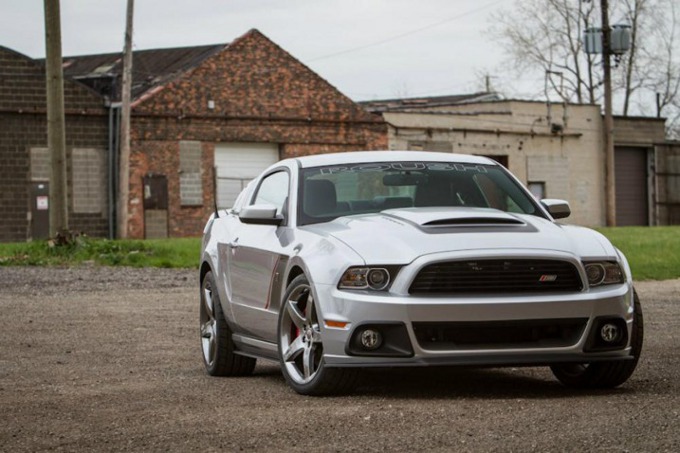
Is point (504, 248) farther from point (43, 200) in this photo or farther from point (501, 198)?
point (43, 200)

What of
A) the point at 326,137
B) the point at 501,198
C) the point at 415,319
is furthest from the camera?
the point at 326,137

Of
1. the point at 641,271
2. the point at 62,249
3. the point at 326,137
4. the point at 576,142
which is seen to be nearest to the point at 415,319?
the point at 641,271

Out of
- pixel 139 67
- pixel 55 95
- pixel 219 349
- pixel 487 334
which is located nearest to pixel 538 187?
pixel 139 67

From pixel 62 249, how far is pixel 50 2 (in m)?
4.86

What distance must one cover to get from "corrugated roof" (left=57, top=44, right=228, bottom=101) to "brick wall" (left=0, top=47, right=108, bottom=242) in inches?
80.5

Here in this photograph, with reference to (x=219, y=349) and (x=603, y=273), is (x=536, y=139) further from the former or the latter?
(x=603, y=273)

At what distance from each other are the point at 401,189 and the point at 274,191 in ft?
3.70

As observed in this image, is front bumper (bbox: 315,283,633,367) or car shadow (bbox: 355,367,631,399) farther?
car shadow (bbox: 355,367,631,399)

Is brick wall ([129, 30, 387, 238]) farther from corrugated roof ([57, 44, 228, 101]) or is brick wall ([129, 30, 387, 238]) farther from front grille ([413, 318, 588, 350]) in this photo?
front grille ([413, 318, 588, 350])

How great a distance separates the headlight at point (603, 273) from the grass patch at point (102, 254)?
19485 mm

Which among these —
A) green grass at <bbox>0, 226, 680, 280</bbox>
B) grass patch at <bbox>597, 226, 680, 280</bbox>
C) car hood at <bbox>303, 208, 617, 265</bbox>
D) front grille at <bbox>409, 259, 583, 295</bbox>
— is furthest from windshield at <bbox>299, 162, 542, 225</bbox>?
green grass at <bbox>0, 226, 680, 280</bbox>

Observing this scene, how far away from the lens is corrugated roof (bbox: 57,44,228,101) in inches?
2077

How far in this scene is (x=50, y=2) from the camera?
28703 millimetres

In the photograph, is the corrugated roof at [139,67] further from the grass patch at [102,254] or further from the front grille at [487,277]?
the front grille at [487,277]
